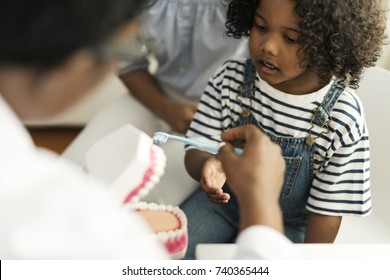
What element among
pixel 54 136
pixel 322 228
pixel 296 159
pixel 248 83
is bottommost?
pixel 54 136

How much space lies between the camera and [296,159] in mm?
863

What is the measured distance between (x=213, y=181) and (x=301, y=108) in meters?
0.19

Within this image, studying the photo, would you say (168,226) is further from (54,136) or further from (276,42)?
(54,136)

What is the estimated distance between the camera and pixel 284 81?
865 millimetres

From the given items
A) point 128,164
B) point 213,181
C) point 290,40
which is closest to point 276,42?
point 290,40

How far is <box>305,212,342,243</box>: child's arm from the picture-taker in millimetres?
879

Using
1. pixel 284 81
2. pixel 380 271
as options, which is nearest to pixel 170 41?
pixel 284 81

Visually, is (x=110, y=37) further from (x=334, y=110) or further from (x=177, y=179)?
(x=177, y=179)

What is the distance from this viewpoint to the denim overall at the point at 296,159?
841 millimetres

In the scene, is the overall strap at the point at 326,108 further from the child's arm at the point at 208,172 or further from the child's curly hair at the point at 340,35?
the child's arm at the point at 208,172

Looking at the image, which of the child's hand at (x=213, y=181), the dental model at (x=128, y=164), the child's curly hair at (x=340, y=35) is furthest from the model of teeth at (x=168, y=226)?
the child's curly hair at (x=340, y=35)

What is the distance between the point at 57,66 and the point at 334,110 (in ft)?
1.80

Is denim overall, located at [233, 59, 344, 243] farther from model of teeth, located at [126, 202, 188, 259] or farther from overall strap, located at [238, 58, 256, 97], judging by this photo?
model of teeth, located at [126, 202, 188, 259]

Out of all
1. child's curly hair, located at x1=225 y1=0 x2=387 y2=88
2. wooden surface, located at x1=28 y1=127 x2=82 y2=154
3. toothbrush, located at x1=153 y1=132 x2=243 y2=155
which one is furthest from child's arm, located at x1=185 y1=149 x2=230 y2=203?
wooden surface, located at x1=28 y1=127 x2=82 y2=154
